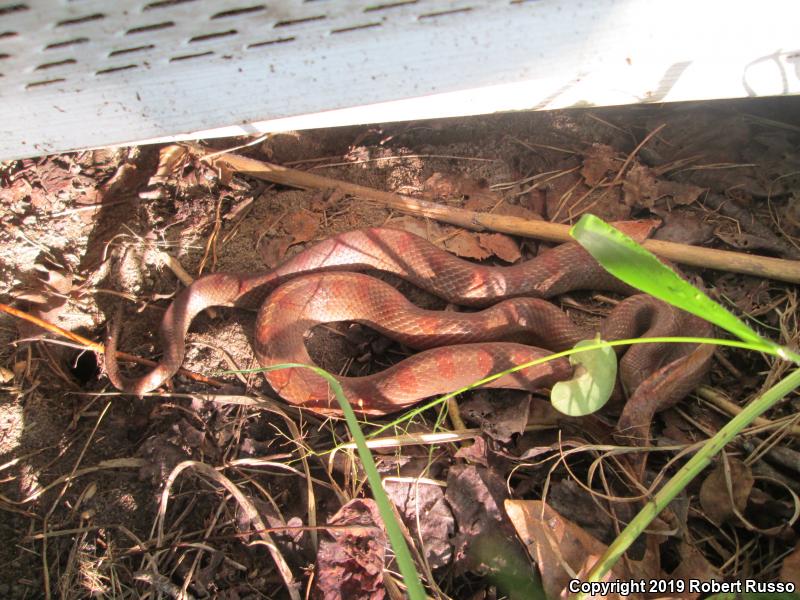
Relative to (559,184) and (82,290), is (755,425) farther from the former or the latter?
(82,290)

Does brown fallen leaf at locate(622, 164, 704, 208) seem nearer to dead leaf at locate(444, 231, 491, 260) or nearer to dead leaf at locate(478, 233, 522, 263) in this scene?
dead leaf at locate(478, 233, 522, 263)

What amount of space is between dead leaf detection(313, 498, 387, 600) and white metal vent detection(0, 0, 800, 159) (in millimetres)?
2485

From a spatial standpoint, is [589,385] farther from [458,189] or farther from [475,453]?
[458,189]

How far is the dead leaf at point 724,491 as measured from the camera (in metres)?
3.20

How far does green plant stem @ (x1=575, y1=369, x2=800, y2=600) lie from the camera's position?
83.9 inches

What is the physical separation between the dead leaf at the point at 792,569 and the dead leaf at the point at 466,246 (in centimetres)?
282

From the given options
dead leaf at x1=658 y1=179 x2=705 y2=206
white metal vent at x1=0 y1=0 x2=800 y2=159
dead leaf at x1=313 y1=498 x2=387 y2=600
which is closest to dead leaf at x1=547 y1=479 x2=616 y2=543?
dead leaf at x1=313 y1=498 x2=387 y2=600

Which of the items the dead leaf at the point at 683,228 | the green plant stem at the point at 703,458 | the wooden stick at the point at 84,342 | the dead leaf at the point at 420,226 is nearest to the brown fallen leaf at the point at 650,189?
the dead leaf at the point at 683,228

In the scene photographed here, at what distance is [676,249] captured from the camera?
430 centimetres

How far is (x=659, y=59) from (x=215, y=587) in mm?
4018

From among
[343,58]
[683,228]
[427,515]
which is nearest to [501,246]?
[683,228]

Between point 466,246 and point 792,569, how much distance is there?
304 cm

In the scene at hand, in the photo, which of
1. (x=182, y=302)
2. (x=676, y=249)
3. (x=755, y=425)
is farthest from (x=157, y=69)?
(x=755, y=425)

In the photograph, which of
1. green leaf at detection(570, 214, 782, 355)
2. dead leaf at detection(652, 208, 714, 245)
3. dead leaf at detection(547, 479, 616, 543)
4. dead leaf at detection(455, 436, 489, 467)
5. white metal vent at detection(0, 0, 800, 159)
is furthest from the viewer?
dead leaf at detection(652, 208, 714, 245)
